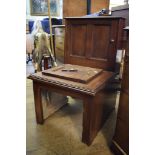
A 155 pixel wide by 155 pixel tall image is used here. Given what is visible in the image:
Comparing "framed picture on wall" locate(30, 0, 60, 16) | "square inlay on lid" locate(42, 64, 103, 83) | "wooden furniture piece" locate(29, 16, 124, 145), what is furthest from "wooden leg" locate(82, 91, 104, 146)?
"framed picture on wall" locate(30, 0, 60, 16)

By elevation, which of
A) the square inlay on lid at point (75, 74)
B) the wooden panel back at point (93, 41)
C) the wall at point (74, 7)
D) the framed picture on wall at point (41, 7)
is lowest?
the square inlay on lid at point (75, 74)

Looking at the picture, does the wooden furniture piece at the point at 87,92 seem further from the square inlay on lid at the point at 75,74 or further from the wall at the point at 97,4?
the wall at the point at 97,4

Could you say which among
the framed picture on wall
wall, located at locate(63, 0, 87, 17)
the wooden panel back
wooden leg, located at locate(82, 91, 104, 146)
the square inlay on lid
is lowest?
wooden leg, located at locate(82, 91, 104, 146)

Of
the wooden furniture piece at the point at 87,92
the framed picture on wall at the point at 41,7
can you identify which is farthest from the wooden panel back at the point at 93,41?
the framed picture on wall at the point at 41,7

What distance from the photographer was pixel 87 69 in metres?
1.65

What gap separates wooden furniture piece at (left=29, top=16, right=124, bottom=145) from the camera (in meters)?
1.35

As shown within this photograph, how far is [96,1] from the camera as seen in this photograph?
468 cm

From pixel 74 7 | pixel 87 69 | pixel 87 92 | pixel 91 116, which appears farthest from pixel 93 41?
pixel 74 7

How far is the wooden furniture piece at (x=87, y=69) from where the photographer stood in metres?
1.35

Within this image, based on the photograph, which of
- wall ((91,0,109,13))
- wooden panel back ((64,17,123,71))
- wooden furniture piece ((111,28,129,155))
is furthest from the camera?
wall ((91,0,109,13))

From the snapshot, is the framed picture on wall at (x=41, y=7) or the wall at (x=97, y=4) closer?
the wall at (x=97, y=4)

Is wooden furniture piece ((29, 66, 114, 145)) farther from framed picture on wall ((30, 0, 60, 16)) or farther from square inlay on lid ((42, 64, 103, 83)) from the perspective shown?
framed picture on wall ((30, 0, 60, 16))

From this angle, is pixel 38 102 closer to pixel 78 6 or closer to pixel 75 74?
pixel 75 74

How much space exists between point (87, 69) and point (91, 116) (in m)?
0.49
